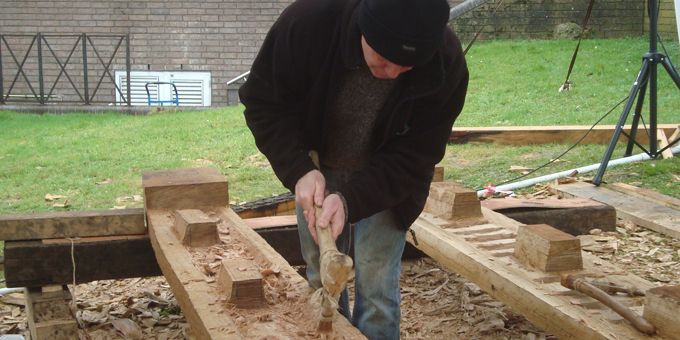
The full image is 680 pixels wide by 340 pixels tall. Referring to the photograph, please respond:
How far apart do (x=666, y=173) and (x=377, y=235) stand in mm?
4129

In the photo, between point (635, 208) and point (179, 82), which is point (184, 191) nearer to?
point (635, 208)

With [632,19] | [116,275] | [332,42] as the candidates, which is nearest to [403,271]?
[116,275]

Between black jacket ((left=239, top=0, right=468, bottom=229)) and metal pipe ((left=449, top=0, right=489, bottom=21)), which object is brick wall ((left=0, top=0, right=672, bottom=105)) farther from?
black jacket ((left=239, top=0, right=468, bottom=229))

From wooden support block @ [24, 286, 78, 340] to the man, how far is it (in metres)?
1.21

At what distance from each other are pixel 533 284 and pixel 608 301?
0.38m

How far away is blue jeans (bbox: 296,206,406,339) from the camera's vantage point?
9.66ft

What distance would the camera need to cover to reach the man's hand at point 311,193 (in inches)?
104

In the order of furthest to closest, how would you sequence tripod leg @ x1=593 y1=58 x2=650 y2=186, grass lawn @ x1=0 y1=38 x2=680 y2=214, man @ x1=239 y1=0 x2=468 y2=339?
grass lawn @ x1=0 y1=38 x2=680 y2=214 → tripod leg @ x1=593 y1=58 x2=650 y2=186 → man @ x1=239 y1=0 x2=468 y2=339

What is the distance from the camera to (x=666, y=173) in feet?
20.7

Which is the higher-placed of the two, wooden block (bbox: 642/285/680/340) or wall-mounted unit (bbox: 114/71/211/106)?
wooden block (bbox: 642/285/680/340)

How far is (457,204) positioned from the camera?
3996mm

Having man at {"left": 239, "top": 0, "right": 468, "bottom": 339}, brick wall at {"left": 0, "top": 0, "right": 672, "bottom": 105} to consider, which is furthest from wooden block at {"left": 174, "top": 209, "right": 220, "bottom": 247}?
brick wall at {"left": 0, "top": 0, "right": 672, "bottom": 105}

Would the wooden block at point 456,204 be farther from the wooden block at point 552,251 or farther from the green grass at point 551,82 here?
the green grass at point 551,82

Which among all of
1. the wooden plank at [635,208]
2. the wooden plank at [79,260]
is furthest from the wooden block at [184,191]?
the wooden plank at [635,208]
